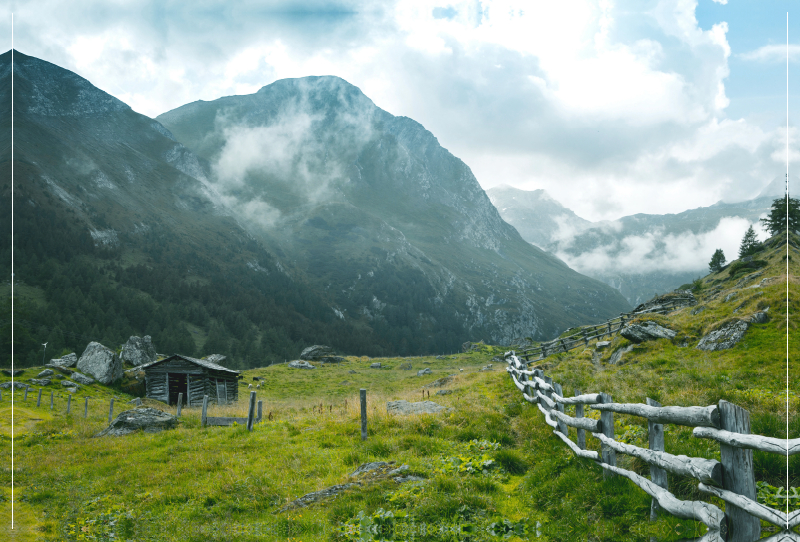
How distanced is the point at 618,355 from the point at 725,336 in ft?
17.8

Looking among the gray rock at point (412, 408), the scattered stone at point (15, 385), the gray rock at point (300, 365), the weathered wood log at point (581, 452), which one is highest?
the weathered wood log at point (581, 452)

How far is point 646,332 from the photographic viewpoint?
934 inches

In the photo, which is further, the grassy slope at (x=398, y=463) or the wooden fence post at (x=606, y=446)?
the wooden fence post at (x=606, y=446)

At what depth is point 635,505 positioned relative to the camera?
5684 mm

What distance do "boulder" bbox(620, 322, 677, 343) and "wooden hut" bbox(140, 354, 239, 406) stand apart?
37.8 metres

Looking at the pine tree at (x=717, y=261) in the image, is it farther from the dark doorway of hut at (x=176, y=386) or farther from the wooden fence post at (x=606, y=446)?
the wooden fence post at (x=606, y=446)

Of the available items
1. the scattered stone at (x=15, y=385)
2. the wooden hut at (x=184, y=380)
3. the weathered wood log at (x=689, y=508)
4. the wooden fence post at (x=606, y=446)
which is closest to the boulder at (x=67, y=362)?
the scattered stone at (x=15, y=385)

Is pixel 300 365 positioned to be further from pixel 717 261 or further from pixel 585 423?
pixel 717 261

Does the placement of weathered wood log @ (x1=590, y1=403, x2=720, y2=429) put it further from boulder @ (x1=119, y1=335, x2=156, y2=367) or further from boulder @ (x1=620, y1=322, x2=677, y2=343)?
boulder @ (x1=119, y1=335, x2=156, y2=367)

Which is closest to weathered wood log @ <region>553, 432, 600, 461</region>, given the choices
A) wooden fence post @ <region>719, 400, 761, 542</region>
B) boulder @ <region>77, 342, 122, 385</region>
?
wooden fence post @ <region>719, 400, 761, 542</region>

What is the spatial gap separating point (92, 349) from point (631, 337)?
52.6 m

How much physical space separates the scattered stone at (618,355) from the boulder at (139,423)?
23.5 m

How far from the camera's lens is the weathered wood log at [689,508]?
3.85m

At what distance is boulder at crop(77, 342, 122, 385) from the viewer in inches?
1748
